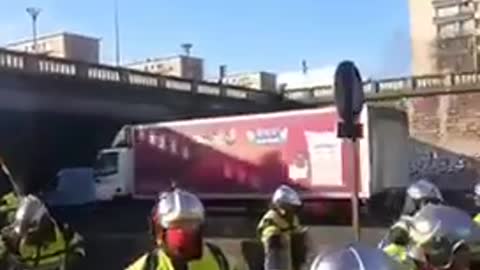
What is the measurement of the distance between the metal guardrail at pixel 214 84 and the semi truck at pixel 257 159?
3073 millimetres

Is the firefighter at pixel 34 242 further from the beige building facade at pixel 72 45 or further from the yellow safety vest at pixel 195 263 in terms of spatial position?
the beige building facade at pixel 72 45

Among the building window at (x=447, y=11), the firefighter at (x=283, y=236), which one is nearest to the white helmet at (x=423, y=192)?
the firefighter at (x=283, y=236)

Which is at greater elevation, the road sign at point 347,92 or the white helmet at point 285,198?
the road sign at point 347,92

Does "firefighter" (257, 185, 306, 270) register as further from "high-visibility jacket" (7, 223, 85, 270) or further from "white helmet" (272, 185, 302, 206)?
"high-visibility jacket" (7, 223, 85, 270)

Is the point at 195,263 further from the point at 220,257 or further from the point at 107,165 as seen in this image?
the point at 107,165

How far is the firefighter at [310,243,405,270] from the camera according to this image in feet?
12.4

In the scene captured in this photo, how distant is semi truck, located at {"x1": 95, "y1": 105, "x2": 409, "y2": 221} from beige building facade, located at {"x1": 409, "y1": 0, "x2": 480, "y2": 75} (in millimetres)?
31135

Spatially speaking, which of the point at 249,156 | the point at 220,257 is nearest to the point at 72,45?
the point at 249,156

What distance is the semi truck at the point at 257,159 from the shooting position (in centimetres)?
2791

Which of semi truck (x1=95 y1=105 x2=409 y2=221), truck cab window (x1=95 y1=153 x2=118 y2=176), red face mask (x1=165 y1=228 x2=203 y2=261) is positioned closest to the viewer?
red face mask (x1=165 y1=228 x2=203 y2=261)

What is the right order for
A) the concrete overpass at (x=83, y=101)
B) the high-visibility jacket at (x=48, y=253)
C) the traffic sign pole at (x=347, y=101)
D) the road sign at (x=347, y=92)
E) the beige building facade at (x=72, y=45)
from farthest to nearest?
1. the beige building facade at (x=72, y=45)
2. the concrete overpass at (x=83, y=101)
3. the road sign at (x=347, y=92)
4. the traffic sign pole at (x=347, y=101)
5. the high-visibility jacket at (x=48, y=253)

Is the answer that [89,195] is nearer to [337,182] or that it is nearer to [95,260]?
[337,182]

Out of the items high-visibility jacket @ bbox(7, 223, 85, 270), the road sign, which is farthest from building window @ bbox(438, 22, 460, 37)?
high-visibility jacket @ bbox(7, 223, 85, 270)

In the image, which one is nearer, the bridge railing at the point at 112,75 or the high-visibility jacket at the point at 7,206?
the high-visibility jacket at the point at 7,206
